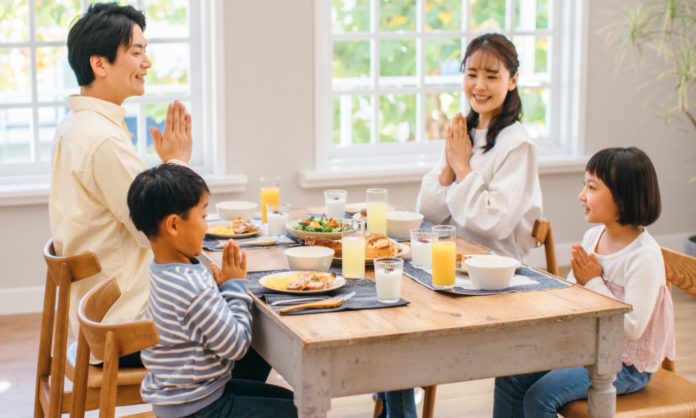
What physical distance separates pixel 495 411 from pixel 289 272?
2.51ft

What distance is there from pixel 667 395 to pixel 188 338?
3.91ft

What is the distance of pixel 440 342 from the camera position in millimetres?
1784

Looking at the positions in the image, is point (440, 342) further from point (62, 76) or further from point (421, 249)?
point (62, 76)

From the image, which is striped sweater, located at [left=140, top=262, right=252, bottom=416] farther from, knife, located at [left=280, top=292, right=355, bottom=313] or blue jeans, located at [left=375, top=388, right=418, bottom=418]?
blue jeans, located at [left=375, top=388, right=418, bottom=418]

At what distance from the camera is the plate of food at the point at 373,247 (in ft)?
7.58

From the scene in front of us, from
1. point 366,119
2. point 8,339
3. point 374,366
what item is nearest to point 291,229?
point 374,366

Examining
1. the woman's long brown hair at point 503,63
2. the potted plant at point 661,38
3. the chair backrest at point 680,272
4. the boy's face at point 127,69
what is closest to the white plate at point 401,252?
the woman's long brown hair at point 503,63

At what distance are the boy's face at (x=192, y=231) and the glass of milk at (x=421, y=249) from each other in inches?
22.9

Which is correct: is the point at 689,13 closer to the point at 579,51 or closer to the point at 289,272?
the point at 579,51

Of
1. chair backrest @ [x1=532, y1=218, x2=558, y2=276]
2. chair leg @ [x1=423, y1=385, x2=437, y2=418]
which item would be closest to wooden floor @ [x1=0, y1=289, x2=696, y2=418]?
chair leg @ [x1=423, y1=385, x2=437, y2=418]

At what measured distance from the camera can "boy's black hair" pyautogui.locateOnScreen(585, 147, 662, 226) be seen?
220cm

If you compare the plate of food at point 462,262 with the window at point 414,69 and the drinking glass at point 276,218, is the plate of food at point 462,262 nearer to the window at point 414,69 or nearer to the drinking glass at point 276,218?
the drinking glass at point 276,218

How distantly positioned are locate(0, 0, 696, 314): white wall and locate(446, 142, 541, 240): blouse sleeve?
5.85 ft

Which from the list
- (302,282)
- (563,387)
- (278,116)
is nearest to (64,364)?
(302,282)
